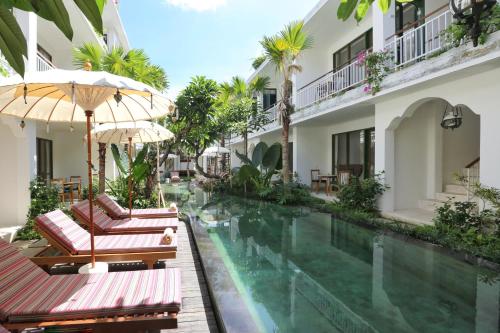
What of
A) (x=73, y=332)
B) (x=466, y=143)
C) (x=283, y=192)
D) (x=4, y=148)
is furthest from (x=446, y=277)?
(x=4, y=148)

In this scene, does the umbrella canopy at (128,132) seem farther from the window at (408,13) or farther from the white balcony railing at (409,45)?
the window at (408,13)

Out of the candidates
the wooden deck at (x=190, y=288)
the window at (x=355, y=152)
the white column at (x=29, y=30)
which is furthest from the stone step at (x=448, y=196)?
the white column at (x=29, y=30)

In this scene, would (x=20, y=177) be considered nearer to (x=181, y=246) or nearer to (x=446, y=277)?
(x=181, y=246)

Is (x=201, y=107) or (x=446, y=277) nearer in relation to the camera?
(x=446, y=277)

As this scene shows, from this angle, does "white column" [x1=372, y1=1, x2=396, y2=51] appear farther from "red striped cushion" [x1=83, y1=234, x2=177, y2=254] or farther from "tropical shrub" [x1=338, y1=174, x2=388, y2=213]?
"red striped cushion" [x1=83, y1=234, x2=177, y2=254]

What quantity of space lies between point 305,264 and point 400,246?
254 cm

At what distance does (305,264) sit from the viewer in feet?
20.2

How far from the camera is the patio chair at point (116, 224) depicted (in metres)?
5.75

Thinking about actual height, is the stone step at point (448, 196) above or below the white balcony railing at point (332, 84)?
below

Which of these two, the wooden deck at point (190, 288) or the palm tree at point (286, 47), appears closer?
the wooden deck at point (190, 288)

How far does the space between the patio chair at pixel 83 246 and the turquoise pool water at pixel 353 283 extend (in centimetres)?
140

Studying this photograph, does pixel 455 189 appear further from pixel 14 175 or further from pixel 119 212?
pixel 14 175

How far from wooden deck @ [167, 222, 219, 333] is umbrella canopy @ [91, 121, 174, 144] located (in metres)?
3.00

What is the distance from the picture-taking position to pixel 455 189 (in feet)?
33.7
